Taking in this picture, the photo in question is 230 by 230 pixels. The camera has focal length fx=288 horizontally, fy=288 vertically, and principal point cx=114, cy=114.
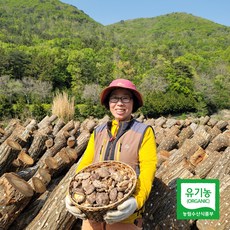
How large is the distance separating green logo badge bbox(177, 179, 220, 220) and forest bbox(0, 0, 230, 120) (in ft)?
60.9

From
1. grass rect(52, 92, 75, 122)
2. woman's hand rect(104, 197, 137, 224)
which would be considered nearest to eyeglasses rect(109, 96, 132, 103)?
woman's hand rect(104, 197, 137, 224)

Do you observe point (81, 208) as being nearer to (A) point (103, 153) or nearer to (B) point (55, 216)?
(A) point (103, 153)

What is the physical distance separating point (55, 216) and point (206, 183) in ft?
5.98

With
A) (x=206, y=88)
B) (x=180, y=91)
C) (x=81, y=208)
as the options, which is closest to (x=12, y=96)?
(x=180, y=91)

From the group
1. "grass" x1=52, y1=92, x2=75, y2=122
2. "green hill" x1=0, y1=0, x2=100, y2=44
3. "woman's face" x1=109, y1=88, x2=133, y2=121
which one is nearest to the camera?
"woman's face" x1=109, y1=88, x2=133, y2=121

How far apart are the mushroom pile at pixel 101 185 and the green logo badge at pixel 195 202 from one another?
1.16 m

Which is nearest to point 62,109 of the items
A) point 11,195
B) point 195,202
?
point 11,195

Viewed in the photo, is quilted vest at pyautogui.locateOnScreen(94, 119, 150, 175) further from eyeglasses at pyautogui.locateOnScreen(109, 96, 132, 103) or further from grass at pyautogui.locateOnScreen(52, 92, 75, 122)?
grass at pyautogui.locateOnScreen(52, 92, 75, 122)

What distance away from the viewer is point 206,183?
3.48m

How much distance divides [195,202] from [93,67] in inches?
2288

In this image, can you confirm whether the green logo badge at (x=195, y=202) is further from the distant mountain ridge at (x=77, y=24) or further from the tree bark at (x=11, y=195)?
the distant mountain ridge at (x=77, y=24)

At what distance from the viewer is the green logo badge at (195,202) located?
3.16 metres

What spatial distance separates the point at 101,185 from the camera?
7.55ft

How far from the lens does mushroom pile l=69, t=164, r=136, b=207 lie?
2223mm
